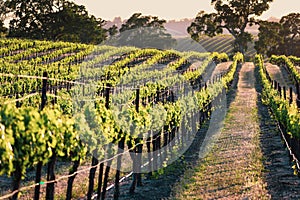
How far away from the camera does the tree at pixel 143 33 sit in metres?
108

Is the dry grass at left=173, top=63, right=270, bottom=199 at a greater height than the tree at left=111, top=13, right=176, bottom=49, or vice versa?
the tree at left=111, top=13, right=176, bottom=49

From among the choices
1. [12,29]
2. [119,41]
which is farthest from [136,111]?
[119,41]

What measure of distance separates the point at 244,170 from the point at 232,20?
70612 mm

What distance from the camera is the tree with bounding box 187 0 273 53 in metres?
80.8

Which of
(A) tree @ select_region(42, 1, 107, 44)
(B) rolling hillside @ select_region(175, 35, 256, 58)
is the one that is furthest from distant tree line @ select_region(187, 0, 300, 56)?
(B) rolling hillside @ select_region(175, 35, 256, 58)

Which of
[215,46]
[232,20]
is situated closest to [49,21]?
[232,20]

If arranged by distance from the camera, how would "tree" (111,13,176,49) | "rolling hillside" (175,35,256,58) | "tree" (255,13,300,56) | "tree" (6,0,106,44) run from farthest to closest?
"rolling hillside" (175,35,256,58) → "tree" (111,13,176,49) → "tree" (255,13,300,56) → "tree" (6,0,106,44)

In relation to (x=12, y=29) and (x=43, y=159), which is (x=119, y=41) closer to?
(x=12, y=29)

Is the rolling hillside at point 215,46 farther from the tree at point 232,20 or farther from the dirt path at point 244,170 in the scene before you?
the dirt path at point 244,170

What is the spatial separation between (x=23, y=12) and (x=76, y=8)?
298 inches

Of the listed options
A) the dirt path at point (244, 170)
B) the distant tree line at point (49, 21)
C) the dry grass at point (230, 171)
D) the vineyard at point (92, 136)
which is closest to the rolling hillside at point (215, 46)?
the distant tree line at point (49, 21)

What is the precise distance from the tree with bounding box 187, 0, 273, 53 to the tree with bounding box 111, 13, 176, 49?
25.2 metres

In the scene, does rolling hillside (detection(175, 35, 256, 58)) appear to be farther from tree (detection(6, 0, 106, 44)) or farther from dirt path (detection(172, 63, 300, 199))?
dirt path (detection(172, 63, 300, 199))

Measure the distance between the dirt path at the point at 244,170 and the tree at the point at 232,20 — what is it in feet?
198
